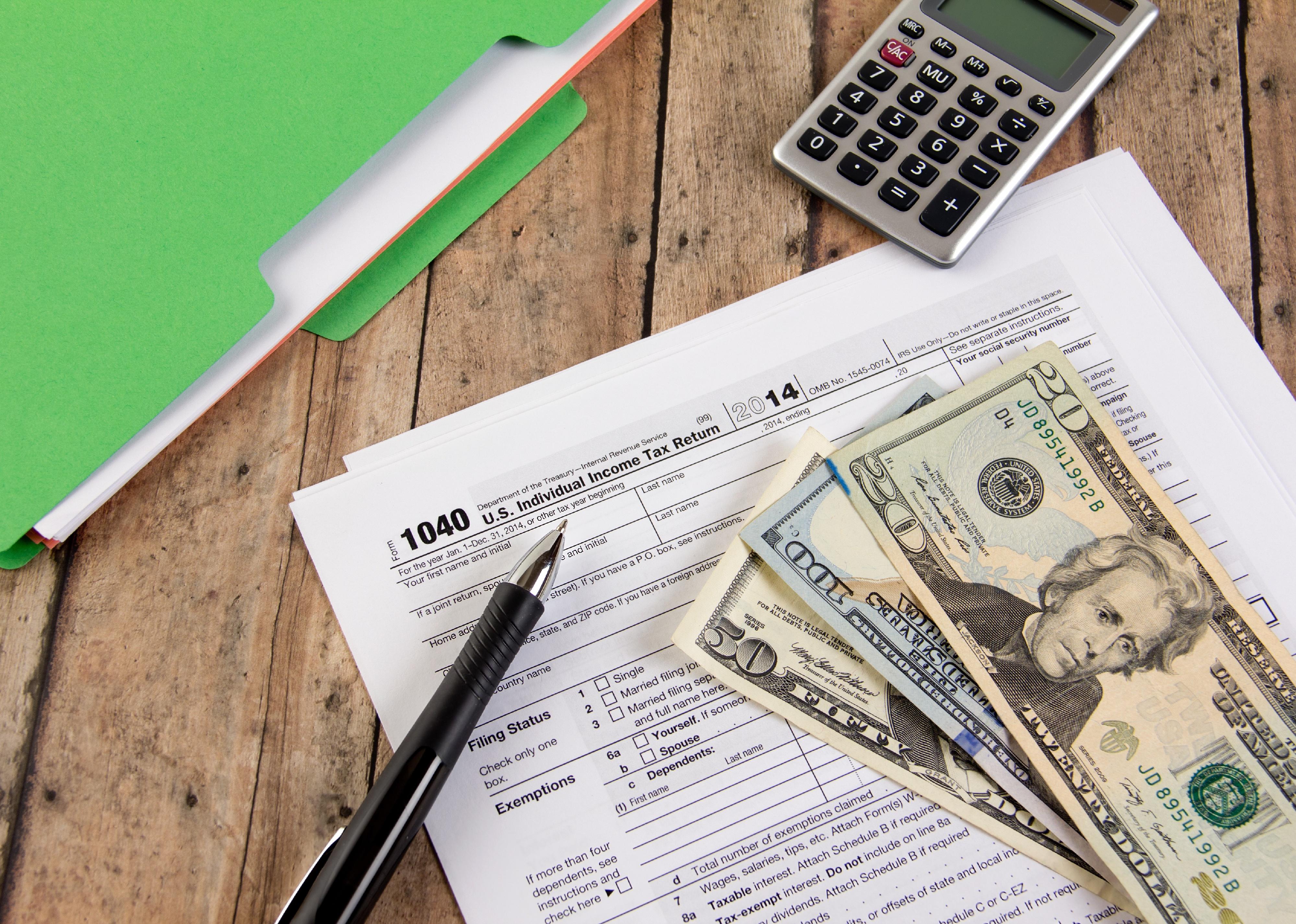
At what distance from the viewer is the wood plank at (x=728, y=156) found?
44 centimetres

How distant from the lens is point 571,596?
0.40 meters

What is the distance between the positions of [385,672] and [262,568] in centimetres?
8

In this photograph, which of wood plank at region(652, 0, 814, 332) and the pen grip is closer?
the pen grip

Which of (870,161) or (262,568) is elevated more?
(870,161)

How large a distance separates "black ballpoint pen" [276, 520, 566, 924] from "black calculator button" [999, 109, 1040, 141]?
31 cm

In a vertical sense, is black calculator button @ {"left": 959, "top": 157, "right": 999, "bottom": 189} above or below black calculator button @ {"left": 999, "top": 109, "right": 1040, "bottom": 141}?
below

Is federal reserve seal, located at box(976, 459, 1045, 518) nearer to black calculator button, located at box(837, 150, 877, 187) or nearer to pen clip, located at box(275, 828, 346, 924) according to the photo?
black calculator button, located at box(837, 150, 877, 187)

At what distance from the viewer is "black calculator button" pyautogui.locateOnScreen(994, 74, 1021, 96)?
43 cm

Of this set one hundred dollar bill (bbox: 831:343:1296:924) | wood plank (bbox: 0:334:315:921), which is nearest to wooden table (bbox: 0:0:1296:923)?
wood plank (bbox: 0:334:315:921)

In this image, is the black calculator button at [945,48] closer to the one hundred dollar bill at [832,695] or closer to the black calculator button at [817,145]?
the black calculator button at [817,145]

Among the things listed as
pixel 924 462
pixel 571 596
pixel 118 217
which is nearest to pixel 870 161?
pixel 924 462

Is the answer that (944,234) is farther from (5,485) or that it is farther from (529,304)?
(5,485)

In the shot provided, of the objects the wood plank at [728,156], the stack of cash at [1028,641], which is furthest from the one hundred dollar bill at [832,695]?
the wood plank at [728,156]

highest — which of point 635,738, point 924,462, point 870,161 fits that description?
point 870,161
